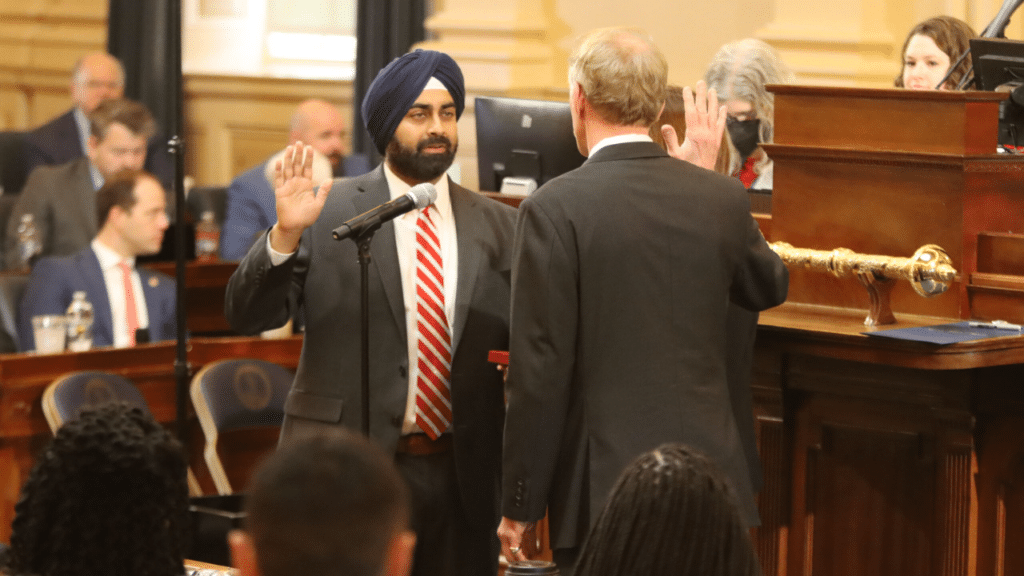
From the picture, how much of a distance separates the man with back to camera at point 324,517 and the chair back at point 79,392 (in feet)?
11.0

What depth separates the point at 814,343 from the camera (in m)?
2.97

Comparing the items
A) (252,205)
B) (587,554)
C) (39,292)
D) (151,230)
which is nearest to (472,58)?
(252,205)

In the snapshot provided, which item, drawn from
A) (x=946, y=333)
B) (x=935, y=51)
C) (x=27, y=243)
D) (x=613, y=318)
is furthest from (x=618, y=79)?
(x=27, y=243)

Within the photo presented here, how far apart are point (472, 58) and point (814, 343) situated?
14.0 feet

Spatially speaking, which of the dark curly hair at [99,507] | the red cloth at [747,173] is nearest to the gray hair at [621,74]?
the dark curly hair at [99,507]

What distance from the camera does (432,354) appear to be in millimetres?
2959

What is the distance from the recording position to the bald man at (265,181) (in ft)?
23.3

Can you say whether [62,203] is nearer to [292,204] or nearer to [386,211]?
[292,204]

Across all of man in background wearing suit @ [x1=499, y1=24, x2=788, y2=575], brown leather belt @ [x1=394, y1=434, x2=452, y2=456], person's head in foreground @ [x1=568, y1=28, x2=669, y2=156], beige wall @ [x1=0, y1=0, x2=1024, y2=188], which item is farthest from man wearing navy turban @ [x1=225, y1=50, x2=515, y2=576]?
beige wall @ [x1=0, y1=0, x2=1024, y2=188]

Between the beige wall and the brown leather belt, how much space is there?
3.58 m

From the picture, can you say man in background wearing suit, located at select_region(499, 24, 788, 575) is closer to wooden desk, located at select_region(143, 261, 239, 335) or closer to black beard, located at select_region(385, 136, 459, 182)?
black beard, located at select_region(385, 136, 459, 182)

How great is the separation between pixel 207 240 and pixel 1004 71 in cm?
412

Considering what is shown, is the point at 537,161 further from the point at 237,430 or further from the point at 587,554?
the point at 587,554

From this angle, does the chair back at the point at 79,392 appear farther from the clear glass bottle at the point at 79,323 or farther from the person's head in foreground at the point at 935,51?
the person's head in foreground at the point at 935,51
